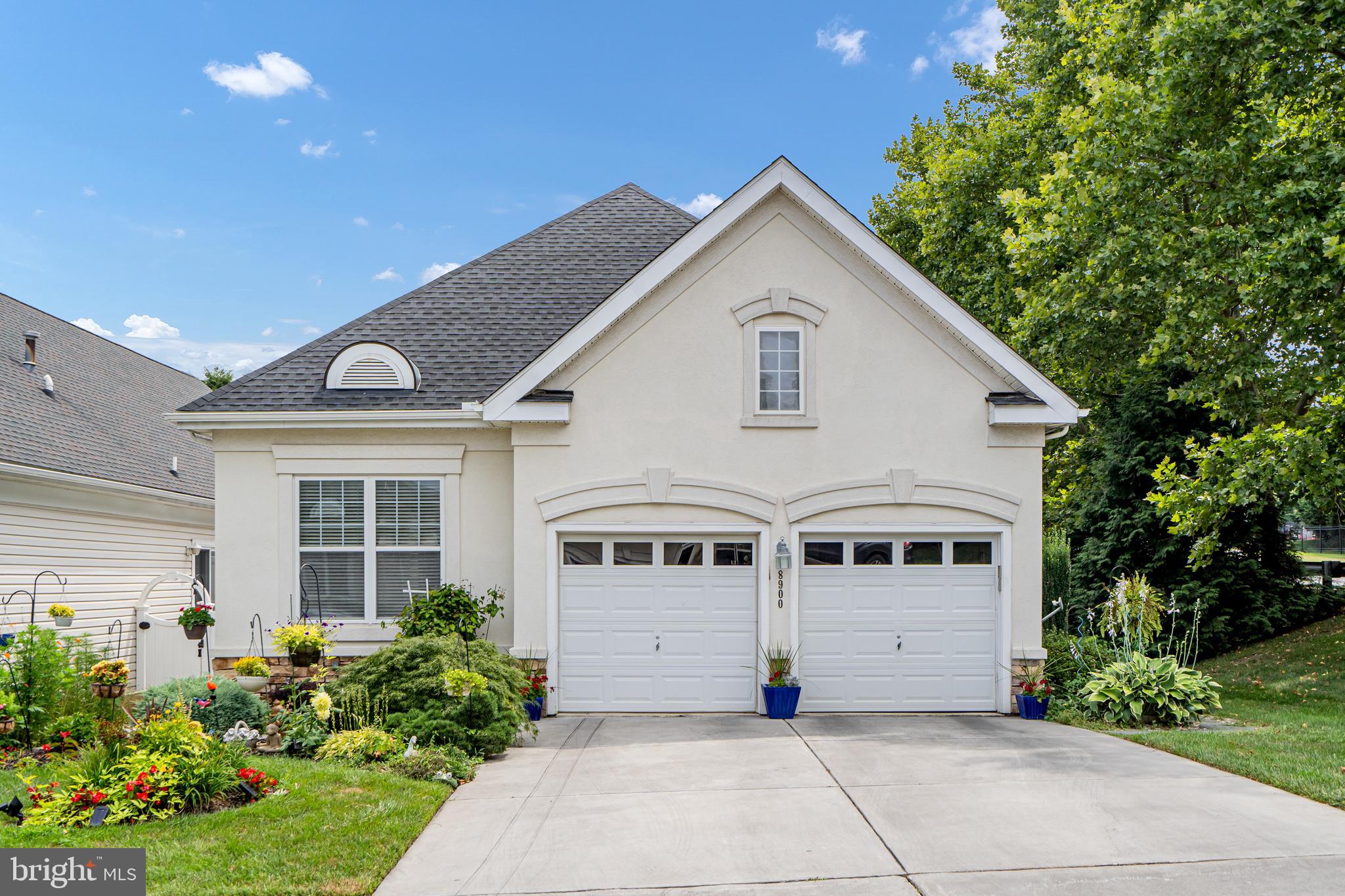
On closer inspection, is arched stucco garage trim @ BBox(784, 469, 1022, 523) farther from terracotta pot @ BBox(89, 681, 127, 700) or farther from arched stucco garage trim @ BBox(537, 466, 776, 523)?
terracotta pot @ BBox(89, 681, 127, 700)

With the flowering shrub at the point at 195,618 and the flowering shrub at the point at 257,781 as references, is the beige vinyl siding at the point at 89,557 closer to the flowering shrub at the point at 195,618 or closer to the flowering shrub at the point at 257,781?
the flowering shrub at the point at 195,618

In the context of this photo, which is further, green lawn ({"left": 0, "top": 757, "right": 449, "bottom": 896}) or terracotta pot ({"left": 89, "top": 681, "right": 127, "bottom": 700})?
terracotta pot ({"left": 89, "top": 681, "right": 127, "bottom": 700})

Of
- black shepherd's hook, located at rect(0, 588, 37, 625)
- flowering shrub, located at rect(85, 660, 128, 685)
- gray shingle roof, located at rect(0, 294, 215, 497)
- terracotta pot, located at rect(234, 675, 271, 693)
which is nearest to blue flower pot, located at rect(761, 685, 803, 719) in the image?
terracotta pot, located at rect(234, 675, 271, 693)

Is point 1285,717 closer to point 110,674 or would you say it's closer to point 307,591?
point 307,591

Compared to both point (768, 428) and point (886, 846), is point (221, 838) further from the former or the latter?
point (768, 428)

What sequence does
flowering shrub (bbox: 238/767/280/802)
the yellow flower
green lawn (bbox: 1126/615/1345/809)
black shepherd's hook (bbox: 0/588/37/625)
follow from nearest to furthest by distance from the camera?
1. flowering shrub (bbox: 238/767/280/802)
2. green lawn (bbox: 1126/615/1345/809)
3. the yellow flower
4. black shepherd's hook (bbox: 0/588/37/625)

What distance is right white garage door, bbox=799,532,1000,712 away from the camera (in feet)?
41.1

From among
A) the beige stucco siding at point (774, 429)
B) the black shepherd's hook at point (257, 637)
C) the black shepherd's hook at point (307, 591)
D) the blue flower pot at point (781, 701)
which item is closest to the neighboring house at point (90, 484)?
the black shepherd's hook at point (257, 637)

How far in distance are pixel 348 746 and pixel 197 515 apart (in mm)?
12973

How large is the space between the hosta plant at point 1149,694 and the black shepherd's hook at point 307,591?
10348mm

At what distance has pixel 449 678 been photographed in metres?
9.66

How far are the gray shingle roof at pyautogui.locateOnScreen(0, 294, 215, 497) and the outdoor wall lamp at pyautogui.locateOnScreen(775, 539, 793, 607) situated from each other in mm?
11335

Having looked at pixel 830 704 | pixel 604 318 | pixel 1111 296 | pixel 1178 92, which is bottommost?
pixel 830 704

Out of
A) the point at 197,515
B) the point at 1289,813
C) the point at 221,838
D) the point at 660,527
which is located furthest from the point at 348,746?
the point at 197,515
